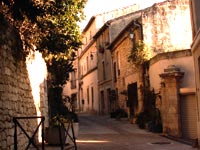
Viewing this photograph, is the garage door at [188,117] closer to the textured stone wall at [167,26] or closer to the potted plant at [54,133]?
the textured stone wall at [167,26]

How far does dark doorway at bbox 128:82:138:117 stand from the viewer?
24.4 meters

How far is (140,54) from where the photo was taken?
22.6 m

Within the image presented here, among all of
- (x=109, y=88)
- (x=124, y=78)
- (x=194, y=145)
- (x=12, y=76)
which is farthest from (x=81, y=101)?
(x=12, y=76)

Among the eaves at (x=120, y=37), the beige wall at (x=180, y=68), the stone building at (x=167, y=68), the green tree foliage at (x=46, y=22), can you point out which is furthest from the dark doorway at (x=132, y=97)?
the green tree foliage at (x=46, y=22)

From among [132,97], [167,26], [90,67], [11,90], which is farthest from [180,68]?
[90,67]

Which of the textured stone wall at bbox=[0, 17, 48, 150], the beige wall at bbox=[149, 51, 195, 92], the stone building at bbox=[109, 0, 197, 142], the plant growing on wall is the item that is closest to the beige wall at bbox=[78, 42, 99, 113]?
the stone building at bbox=[109, 0, 197, 142]

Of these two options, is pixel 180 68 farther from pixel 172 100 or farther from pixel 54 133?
pixel 54 133

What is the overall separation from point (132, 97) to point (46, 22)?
15.0 meters

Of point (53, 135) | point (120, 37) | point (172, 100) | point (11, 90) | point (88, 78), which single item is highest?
point (120, 37)

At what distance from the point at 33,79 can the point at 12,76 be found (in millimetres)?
2885

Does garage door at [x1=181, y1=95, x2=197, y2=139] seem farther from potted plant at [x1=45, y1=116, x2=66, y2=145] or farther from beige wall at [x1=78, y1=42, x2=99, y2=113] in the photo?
beige wall at [x1=78, y1=42, x2=99, y2=113]

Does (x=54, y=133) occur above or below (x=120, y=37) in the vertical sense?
below

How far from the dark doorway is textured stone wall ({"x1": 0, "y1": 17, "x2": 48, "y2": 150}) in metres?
13.0

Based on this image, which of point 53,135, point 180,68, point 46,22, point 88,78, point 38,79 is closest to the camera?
point 46,22
